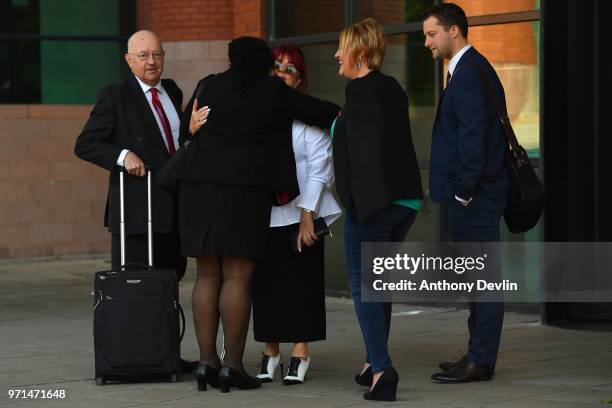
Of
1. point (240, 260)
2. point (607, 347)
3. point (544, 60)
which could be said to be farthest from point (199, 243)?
point (544, 60)

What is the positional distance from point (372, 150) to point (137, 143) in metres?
1.55

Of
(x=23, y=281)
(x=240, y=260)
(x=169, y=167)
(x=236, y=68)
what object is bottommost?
(x=23, y=281)

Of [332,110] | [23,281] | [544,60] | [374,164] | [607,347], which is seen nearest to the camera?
[374,164]

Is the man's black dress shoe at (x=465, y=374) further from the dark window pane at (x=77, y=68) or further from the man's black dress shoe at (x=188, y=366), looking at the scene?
the dark window pane at (x=77, y=68)

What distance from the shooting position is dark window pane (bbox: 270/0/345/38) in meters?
11.8

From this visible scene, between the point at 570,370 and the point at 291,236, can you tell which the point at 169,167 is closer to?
the point at 291,236

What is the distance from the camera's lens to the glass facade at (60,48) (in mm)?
16031

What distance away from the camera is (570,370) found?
7.66 metres

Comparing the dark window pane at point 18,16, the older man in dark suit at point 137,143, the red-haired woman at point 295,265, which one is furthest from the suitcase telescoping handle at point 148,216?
the dark window pane at point 18,16

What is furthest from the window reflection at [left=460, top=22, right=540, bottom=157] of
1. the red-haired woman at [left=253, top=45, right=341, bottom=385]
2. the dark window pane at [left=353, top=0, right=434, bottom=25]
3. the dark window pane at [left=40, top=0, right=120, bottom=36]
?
the dark window pane at [left=40, top=0, right=120, bottom=36]

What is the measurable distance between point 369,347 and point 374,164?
89 centimetres

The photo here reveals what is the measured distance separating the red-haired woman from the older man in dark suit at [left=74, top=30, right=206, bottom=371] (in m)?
0.63

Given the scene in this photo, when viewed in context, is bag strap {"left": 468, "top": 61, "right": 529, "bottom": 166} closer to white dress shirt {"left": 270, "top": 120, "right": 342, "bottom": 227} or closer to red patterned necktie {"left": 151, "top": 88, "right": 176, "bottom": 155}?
white dress shirt {"left": 270, "top": 120, "right": 342, "bottom": 227}

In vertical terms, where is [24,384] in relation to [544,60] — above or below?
below
